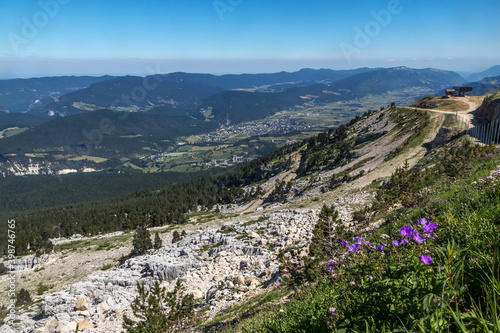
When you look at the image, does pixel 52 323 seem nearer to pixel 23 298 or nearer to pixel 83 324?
pixel 83 324

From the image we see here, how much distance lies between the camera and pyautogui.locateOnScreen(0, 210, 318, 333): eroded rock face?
622 inches

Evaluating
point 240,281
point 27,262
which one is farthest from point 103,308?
point 27,262

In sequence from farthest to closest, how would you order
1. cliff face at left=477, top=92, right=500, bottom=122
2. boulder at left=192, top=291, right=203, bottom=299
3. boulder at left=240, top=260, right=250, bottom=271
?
cliff face at left=477, top=92, right=500, bottom=122 → boulder at left=240, top=260, right=250, bottom=271 → boulder at left=192, top=291, right=203, bottom=299

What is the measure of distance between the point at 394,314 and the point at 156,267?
23122 mm

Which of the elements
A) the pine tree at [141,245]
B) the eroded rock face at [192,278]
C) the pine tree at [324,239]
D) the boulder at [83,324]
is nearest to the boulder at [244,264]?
the eroded rock face at [192,278]

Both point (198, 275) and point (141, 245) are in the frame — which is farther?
point (141, 245)

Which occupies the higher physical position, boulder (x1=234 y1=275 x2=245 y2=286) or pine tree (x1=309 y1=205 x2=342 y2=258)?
pine tree (x1=309 y1=205 x2=342 y2=258)

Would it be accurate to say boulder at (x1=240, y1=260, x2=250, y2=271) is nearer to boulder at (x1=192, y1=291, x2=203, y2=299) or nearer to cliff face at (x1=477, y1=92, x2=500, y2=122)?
boulder at (x1=192, y1=291, x2=203, y2=299)

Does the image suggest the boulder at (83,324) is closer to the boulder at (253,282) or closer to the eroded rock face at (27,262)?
the boulder at (253,282)

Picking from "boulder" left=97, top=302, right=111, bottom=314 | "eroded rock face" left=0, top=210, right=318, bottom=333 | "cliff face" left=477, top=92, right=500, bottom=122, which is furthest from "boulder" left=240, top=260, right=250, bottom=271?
"cliff face" left=477, top=92, right=500, bottom=122

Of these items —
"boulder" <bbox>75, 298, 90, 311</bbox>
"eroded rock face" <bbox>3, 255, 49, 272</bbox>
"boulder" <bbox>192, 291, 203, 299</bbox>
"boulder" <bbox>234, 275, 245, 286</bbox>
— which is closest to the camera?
"boulder" <bbox>234, 275, 245, 286</bbox>

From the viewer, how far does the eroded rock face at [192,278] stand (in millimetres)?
15805

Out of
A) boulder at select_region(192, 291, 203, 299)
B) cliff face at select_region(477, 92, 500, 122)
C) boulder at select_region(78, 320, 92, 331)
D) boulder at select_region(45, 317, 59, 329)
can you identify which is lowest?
boulder at select_region(45, 317, 59, 329)

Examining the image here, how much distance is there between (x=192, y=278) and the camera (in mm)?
19016
